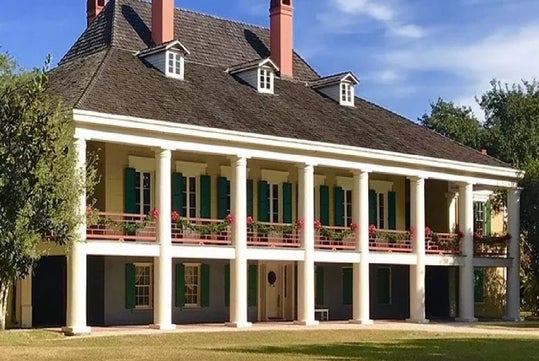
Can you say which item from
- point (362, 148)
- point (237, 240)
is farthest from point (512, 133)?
point (237, 240)

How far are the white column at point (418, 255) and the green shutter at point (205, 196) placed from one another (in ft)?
24.4

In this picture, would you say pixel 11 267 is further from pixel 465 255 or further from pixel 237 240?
pixel 465 255

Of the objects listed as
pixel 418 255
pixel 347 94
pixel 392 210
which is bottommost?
pixel 418 255

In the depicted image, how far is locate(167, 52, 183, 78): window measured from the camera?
33.9 meters

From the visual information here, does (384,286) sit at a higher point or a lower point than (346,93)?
lower

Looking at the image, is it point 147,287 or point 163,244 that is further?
point 147,287

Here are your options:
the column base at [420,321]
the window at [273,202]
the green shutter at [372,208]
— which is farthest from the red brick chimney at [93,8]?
the column base at [420,321]

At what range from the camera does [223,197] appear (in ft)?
112

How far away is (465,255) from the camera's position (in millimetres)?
38062

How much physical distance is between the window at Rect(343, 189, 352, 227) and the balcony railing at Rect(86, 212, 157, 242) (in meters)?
9.32

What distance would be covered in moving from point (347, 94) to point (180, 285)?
10.8 m

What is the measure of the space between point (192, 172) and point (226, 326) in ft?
16.9

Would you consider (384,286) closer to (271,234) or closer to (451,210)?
(451,210)

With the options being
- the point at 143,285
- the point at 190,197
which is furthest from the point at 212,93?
the point at 143,285
